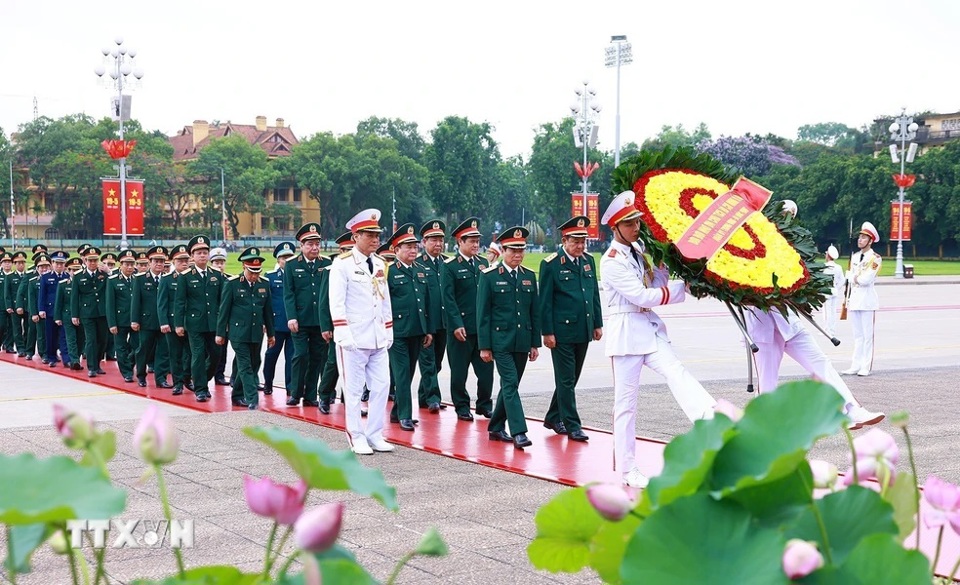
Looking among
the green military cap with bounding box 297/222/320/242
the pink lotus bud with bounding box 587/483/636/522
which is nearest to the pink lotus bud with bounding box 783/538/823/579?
the pink lotus bud with bounding box 587/483/636/522

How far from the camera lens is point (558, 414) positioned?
30.5 ft

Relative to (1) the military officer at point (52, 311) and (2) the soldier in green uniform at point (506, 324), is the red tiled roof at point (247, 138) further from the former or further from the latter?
(2) the soldier in green uniform at point (506, 324)

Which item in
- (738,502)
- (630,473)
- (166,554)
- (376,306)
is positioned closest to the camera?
(738,502)

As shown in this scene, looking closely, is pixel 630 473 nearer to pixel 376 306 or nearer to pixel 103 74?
pixel 376 306

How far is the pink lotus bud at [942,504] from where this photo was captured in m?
1.50

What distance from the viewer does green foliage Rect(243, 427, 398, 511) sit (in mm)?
1222

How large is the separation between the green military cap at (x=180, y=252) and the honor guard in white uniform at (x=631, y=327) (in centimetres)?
721

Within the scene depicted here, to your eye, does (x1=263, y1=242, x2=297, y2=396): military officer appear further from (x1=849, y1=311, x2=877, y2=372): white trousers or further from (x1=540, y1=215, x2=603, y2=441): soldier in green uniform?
(x1=849, y1=311, x2=877, y2=372): white trousers

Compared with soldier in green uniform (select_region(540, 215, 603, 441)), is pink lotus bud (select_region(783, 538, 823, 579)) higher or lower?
higher

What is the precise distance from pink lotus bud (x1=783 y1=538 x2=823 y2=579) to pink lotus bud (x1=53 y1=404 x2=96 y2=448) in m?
0.82

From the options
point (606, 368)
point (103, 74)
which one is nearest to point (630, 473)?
point (606, 368)

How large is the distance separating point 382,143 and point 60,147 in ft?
78.8

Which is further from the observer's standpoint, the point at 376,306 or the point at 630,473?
the point at 376,306

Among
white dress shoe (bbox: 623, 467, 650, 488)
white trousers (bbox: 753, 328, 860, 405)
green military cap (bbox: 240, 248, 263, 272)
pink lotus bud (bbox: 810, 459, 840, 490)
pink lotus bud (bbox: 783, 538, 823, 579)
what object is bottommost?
white dress shoe (bbox: 623, 467, 650, 488)
